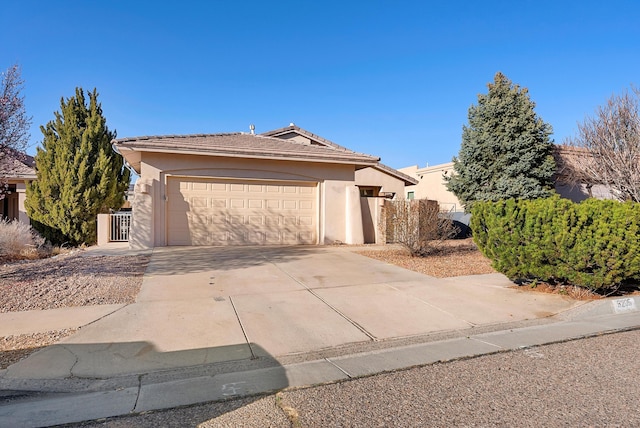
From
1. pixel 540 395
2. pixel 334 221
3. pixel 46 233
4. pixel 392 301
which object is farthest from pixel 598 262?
pixel 46 233

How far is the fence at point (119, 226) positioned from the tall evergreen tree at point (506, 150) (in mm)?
15041

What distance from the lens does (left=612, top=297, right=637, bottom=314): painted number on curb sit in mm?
6435

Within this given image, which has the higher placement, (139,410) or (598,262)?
(598,262)

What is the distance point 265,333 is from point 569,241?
5.44m

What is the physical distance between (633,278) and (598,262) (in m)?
1.15

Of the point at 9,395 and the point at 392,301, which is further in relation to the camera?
the point at 392,301

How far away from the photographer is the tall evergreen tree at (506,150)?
17281mm

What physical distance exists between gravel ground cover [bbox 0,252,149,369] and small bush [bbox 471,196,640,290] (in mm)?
7018

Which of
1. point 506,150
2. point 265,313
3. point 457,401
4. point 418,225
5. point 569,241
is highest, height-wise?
point 506,150

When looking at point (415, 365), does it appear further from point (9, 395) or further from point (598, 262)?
point (598, 262)

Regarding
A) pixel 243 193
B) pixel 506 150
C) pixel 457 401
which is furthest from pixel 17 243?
pixel 506 150

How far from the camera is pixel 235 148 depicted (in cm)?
1335

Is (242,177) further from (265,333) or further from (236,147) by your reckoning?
(265,333)

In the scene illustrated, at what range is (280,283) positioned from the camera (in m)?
7.82
